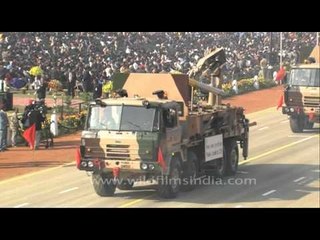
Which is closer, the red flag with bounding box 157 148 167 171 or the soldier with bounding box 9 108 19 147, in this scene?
the red flag with bounding box 157 148 167 171

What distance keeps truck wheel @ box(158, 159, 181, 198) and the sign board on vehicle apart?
1682 millimetres

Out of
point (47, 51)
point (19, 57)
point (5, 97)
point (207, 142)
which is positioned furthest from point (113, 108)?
point (47, 51)

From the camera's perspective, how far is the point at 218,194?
19.6 meters

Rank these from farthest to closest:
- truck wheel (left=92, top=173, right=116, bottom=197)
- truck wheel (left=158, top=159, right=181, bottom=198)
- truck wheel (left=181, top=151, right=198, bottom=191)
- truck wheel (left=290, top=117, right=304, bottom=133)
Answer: truck wheel (left=290, top=117, right=304, bottom=133) → truck wheel (left=181, top=151, right=198, bottom=191) → truck wheel (left=92, top=173, right=116, bottom=197) → truck wheel (left=158, top=159, right=181, bottom=198)

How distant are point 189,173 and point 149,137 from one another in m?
2.13

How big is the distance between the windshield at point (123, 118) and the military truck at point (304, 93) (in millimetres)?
12983

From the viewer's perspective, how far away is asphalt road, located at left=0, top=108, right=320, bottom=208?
18.5m

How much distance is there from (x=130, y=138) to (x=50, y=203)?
8.36 feet

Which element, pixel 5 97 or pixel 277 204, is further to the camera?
pixel 5 97

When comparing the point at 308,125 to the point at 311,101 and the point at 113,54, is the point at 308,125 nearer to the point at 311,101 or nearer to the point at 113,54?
the point at 311,101

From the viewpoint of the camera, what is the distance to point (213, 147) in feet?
69.2

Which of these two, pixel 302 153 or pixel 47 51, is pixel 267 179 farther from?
pixel 47 51

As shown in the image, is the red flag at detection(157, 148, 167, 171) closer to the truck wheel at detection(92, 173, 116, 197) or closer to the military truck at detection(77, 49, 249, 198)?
the military truck at detection(77, 49, 249, 198)

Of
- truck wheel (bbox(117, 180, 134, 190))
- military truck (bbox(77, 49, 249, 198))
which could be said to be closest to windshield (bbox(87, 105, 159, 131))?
military truck (bbox(77, 49, 249, 198))
